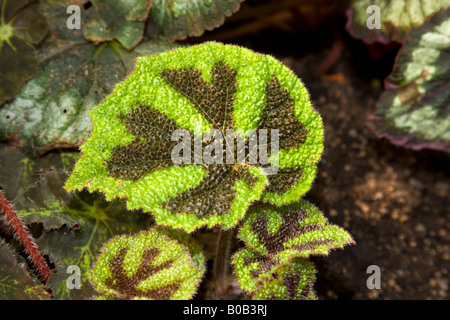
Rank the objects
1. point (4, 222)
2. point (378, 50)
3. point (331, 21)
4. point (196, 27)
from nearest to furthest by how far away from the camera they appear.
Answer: point (4, 222) → point (196, 27) → point (378, 50) → point (331, 21)

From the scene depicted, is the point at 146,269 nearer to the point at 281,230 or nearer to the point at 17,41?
the point at 281,230

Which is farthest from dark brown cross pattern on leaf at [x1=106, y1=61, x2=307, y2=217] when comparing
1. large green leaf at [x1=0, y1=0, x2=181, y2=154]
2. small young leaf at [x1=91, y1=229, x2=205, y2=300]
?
large green leaf at [x1=0, y1=0, x2=181, y2=154]

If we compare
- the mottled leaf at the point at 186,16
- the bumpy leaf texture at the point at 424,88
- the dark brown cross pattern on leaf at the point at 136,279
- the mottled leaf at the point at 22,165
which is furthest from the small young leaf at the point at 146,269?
the bumpy leaf texture at the point at 424,88

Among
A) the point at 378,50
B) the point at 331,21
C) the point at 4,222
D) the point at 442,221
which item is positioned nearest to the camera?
the point at 4,222

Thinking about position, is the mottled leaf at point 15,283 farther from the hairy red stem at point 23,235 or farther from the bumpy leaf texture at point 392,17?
the bumpy leaf texture at point 392,17

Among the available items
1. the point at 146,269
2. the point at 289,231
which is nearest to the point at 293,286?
the point at 289,231

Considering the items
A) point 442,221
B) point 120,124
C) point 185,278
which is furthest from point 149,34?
point 442,221

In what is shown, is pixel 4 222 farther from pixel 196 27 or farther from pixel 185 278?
pixel 196 27
